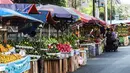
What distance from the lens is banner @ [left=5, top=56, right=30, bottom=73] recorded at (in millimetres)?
9973

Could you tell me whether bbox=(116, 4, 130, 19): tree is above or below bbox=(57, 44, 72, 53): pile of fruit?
above

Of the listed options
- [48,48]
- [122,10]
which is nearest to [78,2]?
[48,48]

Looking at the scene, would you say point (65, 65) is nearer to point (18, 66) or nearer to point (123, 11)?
point (18, 66)

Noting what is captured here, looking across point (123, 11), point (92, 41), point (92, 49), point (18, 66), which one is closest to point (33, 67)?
point (18, 66)

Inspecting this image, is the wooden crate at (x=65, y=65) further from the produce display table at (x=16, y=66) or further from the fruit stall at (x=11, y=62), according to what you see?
the produce display table at (x=16, y=66)

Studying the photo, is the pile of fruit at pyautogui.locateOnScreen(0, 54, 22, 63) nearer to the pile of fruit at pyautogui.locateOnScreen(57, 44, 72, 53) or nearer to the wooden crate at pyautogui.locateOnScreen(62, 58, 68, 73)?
the wooden crate at pyautogui.locateOnScreen(62, 58, 68, 73)

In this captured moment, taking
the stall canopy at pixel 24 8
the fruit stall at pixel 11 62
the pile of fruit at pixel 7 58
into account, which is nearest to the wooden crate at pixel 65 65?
the stall canopy at pixel 24 8

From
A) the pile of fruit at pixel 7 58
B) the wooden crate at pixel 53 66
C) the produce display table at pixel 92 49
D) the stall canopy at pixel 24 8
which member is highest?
the stall canopy at pixel 24 8

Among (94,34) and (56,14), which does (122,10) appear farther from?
(56,14)

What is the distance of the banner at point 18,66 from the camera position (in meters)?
9.97

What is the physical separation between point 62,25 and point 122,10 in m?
68.4

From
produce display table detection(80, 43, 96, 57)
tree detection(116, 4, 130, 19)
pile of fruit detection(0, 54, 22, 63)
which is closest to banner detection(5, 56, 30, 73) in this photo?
pile of fruit detection(0, 54, 22, 63)

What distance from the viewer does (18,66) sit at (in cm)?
1070

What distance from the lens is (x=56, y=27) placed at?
21797mm
